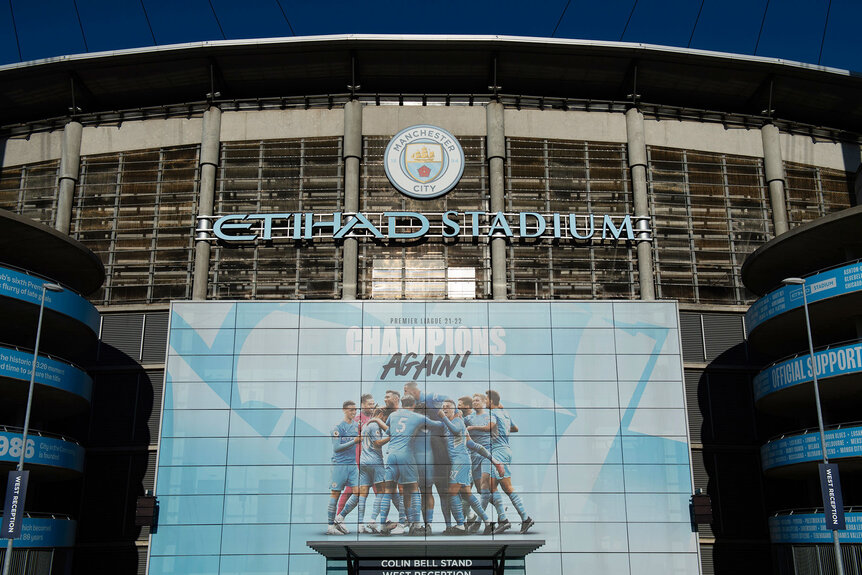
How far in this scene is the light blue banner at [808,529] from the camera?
36.2 m

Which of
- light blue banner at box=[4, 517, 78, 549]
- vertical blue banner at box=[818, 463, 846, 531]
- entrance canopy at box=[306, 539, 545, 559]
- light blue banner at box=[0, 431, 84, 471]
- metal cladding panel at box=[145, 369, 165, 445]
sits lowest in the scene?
entrance canopy at box=[306, 539, 545, 559]

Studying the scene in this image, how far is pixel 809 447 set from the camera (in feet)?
126

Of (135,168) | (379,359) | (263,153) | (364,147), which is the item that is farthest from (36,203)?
(379,359)

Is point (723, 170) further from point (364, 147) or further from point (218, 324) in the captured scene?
point (218, 324)

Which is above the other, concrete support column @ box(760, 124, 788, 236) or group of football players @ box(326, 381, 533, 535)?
concrete support column @ box(760, 124, 788, 236)

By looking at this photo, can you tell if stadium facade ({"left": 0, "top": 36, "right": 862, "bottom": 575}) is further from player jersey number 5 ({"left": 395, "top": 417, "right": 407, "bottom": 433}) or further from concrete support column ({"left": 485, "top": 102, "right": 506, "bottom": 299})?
player jersey number 5 ({"left": 395, "top": 417, "right": 407, "bottom": 433})

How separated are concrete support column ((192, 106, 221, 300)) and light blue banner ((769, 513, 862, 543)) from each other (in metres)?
32.0

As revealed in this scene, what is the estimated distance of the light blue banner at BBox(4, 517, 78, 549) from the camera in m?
37.0

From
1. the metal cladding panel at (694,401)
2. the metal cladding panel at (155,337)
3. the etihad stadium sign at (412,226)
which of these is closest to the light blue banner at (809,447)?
the metal cladding panel at (694,401)

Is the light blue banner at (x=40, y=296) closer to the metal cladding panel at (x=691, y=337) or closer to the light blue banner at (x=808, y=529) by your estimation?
the metal cladding panel at (x=691, y=337)

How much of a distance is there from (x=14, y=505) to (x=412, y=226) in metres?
24.3

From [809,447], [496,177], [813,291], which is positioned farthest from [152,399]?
[813,291]

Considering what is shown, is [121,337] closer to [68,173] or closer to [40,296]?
[40,296]

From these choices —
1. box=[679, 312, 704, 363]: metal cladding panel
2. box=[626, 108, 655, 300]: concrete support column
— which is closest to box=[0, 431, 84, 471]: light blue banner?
box=[626, 108, 655, 300]: concrete support column
